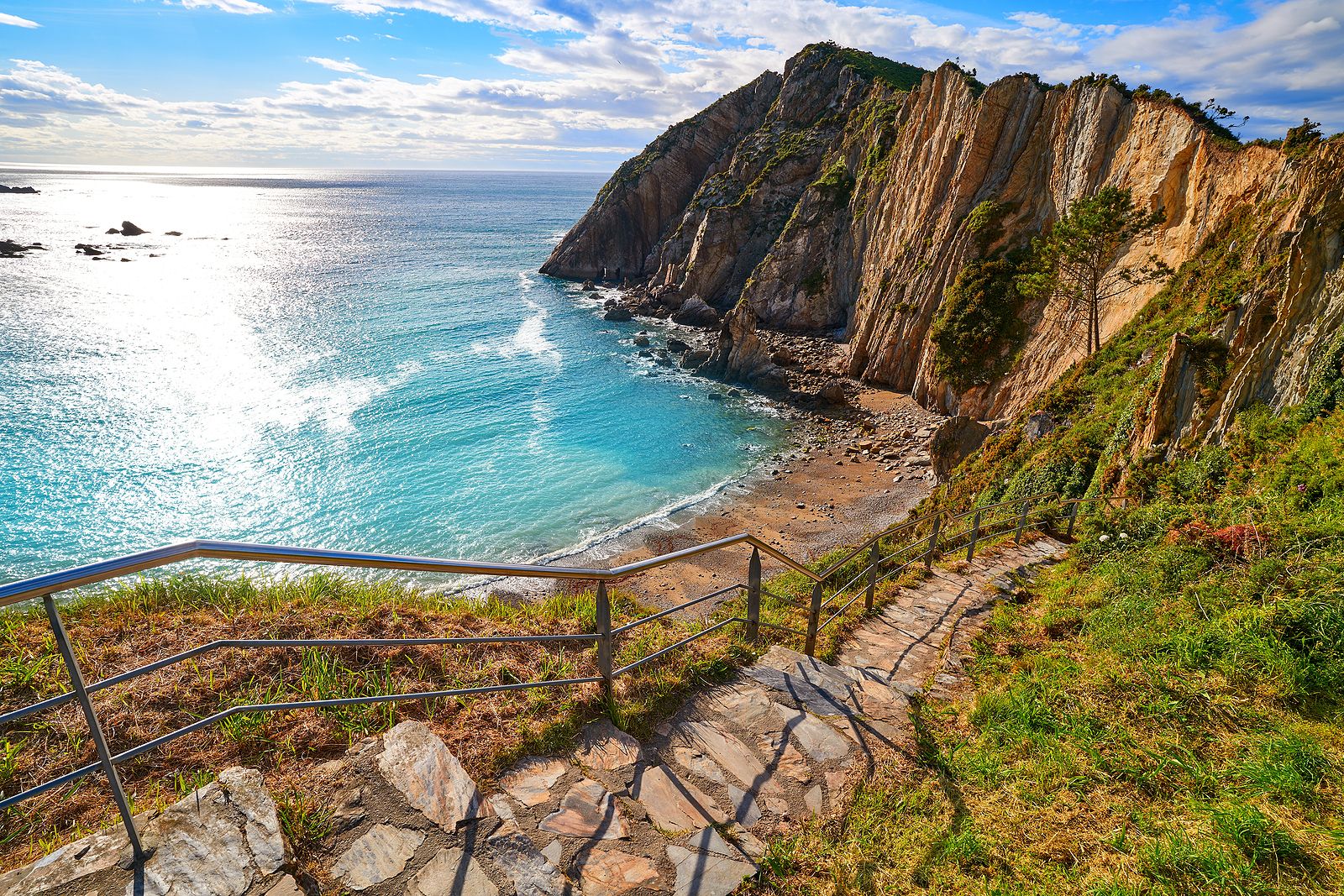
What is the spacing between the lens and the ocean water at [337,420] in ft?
89.9

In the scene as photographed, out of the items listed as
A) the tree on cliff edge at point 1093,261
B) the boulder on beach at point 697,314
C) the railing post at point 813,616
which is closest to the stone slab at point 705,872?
the railing post at point 813,616

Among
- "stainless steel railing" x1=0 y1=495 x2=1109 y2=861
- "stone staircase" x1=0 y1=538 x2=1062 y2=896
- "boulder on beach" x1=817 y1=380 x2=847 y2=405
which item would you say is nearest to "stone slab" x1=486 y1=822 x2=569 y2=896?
"stone staircase" x1=0 y1=538 x2=1062 y2=896

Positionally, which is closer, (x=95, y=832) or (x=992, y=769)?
(x=95, y=832)

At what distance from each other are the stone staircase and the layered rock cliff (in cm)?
1231

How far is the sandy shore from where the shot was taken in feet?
76.8

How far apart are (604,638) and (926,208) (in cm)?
3918

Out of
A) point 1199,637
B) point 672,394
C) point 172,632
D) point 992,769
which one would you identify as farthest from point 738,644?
point 672,394

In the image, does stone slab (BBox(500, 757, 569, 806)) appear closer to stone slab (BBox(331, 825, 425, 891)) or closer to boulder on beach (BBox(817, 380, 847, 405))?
stone slab (BBox(331, 825, 425, 891))

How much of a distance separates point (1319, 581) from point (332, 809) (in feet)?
28.9

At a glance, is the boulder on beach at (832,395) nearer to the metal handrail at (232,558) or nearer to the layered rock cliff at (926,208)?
the layered rock cliff at (926,208)

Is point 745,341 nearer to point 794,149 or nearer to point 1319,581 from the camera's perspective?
point 794,149

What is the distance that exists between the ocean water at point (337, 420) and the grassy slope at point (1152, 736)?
69.9 feet

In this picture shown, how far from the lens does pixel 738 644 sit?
6.04 m

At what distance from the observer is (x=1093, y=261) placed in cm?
2519
